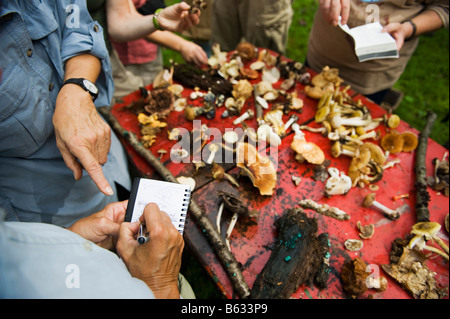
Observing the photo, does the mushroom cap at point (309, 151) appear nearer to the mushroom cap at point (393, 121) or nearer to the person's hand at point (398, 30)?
the mushroom cap at point (393, 121)

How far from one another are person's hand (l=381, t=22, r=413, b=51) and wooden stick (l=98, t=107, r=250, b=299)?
9.39 feet

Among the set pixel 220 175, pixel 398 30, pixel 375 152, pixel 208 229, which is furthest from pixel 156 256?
pixel 398 30

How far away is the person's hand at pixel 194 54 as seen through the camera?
3.54 meters

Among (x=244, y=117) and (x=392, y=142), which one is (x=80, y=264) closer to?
(x=244, y=117)

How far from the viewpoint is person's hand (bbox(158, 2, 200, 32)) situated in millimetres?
2684

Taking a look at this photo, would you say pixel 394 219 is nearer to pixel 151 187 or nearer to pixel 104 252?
pixel 151 187

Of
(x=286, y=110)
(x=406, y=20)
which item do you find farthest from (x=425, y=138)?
(x=286, y=110)

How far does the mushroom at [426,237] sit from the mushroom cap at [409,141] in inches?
39.5

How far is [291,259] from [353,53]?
2.73 m

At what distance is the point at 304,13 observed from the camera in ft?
24.9

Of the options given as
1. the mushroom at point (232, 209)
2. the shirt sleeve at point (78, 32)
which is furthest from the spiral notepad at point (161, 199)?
the shirt sleeve at point (78, 32)

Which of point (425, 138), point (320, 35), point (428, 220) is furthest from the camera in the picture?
point (320, 35)

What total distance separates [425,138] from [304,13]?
20.9ft

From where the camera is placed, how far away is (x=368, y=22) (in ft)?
9.15
